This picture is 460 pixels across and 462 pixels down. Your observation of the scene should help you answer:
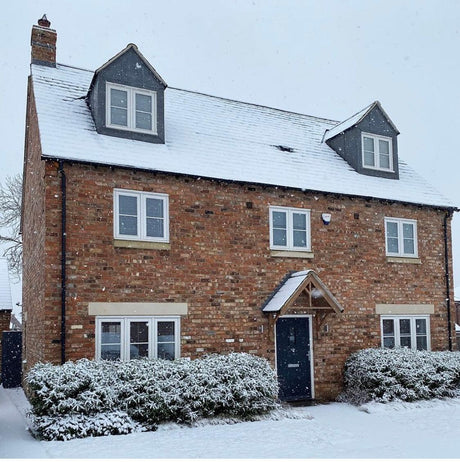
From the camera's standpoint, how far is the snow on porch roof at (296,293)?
14.7 m

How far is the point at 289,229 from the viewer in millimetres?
16156

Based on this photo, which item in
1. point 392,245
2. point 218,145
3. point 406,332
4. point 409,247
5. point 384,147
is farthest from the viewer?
point 384,147

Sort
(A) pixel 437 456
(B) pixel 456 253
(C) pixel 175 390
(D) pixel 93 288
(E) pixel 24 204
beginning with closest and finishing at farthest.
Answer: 1. (A) pixel 437 456
2. (C) pixel 175 390
3. (D) pixel 93 288
4. (E) pixel 24 204
5. (B) pixel 456 253

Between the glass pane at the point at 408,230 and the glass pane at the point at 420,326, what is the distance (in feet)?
8.48

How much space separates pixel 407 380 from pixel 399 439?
4390mm

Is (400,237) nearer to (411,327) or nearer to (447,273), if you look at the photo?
(447,273)

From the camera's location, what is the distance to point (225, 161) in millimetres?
16047

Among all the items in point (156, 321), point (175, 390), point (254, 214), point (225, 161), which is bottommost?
point (175, 390)

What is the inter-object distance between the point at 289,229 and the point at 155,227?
3.91m

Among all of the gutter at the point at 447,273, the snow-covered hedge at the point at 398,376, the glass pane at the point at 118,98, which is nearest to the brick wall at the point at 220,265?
the gutter at the point at 447,273

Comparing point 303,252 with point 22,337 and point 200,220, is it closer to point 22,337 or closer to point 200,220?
point 200,220

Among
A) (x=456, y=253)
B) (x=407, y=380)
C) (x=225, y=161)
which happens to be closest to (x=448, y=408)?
(x=407, y=380)

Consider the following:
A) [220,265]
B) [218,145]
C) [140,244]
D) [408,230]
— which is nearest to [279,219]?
[220,265]

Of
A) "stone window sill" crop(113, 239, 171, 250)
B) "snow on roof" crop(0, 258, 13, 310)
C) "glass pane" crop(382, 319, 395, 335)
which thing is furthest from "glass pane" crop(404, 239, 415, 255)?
"snow on roof" crop(0, 258, 13, 310)
